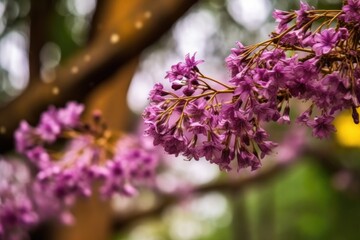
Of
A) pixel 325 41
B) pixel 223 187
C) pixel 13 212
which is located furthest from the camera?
pixel 223 187

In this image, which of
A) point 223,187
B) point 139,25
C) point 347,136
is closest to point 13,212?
point 139,25

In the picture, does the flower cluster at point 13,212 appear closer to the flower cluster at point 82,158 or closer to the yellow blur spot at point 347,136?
the flower cluster at point 82,158

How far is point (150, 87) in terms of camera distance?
0.87 m

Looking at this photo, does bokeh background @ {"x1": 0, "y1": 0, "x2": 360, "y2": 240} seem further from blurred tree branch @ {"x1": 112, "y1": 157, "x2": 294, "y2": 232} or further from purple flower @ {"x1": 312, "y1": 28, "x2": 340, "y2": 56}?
purple flower @ {"x1": 312, "y1": 28, "x2": 340, "y2": 56}

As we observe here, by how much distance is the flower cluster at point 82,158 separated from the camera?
1.11m

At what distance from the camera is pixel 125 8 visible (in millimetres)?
2014

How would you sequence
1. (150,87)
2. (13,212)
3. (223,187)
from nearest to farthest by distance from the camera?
(150,87), (13,212), (223,187)

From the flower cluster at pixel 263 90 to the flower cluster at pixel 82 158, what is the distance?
49cm

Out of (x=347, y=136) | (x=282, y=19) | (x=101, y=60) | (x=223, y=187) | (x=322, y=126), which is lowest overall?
(x=347, y=136)

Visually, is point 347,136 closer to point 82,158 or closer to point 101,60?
point 101,60

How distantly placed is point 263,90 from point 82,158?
0.62 metres

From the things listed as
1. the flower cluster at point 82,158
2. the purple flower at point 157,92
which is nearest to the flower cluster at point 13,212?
the flower cluster at point 82,158

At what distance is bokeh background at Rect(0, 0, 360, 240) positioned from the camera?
1.42 meters

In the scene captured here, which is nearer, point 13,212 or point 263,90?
point 263,90
